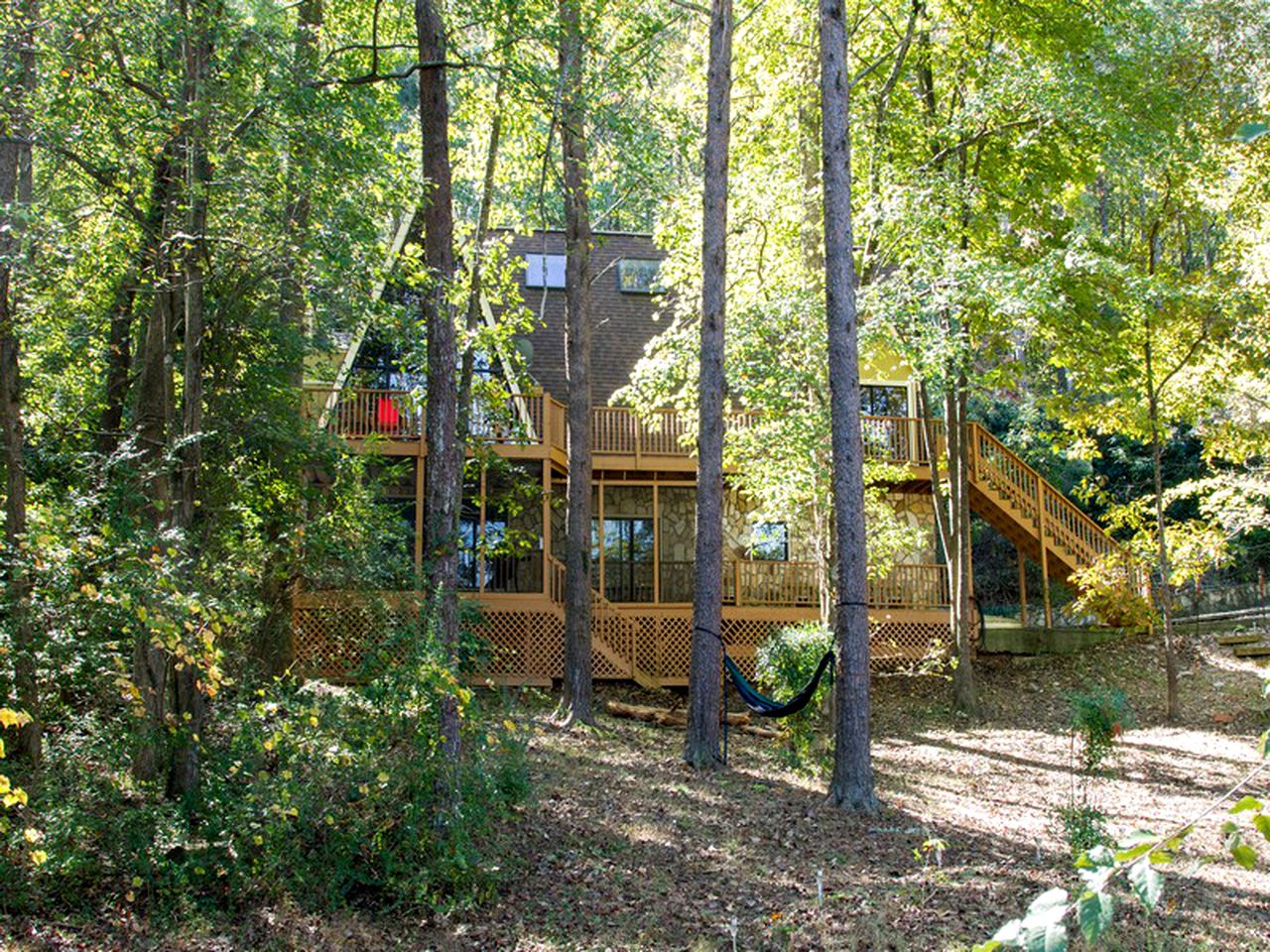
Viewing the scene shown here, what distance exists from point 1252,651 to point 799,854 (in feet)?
43.3

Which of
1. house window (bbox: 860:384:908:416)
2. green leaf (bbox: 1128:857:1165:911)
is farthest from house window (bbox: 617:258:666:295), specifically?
green leaf (bbox: 1128:857:1165:911)

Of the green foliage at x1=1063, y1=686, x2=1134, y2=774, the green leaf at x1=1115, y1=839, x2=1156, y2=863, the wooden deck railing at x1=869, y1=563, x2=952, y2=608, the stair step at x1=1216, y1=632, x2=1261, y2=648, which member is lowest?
the stair step at x1=1216, y1=632, x2=1261, y2=648

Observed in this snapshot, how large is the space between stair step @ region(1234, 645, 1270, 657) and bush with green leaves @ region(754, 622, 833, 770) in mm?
9506

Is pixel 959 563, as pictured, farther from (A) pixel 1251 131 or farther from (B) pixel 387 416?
(A) pixel 1251 131

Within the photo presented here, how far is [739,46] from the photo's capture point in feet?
52.6

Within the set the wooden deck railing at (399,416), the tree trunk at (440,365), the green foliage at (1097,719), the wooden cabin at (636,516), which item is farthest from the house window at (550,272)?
the green foliage at (1097,719)

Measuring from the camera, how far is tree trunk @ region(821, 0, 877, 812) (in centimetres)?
971

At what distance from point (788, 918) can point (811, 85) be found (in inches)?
448

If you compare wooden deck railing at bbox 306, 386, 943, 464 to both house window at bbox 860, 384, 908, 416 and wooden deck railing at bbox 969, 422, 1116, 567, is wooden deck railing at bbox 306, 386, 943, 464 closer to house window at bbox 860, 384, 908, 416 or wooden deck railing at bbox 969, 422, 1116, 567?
wooden deck railing at bbox 969, 422, 1116, 567

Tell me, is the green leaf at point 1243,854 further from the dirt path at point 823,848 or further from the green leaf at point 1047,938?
the dirt path at point 823,848

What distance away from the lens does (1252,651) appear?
18.2 metres

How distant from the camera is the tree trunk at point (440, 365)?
8.14 meters

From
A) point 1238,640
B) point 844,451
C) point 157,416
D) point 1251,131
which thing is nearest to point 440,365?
point 157,416

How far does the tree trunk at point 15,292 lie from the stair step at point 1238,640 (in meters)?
18.1
